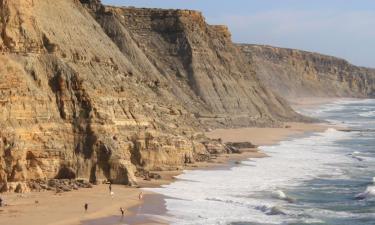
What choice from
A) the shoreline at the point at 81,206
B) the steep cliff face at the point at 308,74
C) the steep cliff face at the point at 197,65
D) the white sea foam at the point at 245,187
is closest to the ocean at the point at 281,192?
the white sea foam at the point at 245,187

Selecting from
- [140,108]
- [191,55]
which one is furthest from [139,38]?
[140,108]

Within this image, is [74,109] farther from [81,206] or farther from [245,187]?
[245,187]

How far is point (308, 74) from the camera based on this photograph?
16525 centimetres

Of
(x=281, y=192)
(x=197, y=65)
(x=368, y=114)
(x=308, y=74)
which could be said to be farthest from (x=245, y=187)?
(x=308, y=74)

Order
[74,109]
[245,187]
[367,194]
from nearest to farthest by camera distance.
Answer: [74,109] < [367,194] < [245,187]

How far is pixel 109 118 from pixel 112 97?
1.79 metres

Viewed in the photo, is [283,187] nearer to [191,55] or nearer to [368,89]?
[191,55]

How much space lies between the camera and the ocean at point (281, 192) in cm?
2547

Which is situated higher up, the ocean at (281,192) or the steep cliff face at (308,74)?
the steep cliff face at (308,74)

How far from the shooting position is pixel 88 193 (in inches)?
1082

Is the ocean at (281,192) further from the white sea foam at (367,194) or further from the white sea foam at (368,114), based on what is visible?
the white sea foam at (368,114)

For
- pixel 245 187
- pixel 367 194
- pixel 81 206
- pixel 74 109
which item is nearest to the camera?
pixel 81 206

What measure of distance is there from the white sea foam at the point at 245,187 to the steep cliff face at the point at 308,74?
94113 millimetres

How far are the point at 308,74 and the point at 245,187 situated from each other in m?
136
